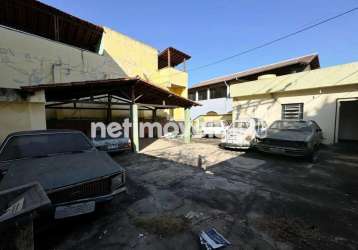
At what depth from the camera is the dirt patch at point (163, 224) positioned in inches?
112

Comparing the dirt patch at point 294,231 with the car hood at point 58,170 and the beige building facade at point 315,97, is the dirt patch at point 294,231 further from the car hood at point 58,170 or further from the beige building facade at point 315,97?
the beige building facade at point 315,97

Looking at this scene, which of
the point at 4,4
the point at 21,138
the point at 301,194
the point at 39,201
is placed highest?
the point at 4,4

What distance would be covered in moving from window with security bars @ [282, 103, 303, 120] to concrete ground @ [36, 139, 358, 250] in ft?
21.3

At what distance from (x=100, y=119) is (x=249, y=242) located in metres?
12.3

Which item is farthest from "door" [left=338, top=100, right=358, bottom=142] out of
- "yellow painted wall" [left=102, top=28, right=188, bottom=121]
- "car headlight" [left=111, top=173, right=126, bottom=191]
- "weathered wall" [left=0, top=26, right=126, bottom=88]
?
"weathered wall" [left=0, top=26, right=126, bottom=88]

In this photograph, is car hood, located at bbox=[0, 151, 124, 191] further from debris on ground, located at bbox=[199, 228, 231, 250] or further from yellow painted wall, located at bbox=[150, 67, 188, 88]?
yellow painted wall, located at bbox=[150, 67, 188, 88]

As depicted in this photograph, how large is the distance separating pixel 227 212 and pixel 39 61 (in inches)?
423

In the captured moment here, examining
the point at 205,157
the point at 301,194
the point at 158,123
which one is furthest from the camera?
the point at 158,123

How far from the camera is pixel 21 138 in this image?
389 cm

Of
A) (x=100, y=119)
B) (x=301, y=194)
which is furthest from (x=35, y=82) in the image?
(x=301, y=194)

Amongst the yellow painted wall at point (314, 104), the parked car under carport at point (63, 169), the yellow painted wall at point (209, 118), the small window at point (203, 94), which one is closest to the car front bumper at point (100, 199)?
the parked car under carport at point (63, 169)

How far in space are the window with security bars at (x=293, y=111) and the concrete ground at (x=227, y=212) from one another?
6.50m

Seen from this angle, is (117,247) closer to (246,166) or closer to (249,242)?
(249,242)

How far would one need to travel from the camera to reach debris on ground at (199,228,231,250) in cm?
245
